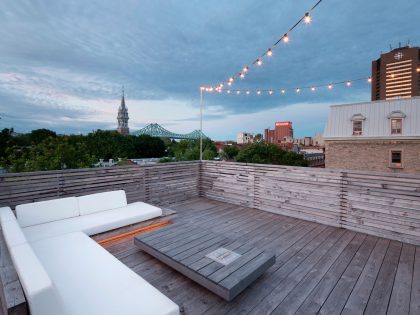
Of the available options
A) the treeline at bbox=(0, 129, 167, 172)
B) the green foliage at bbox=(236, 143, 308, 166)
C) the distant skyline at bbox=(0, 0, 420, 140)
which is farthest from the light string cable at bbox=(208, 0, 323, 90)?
the green foliage at bbox=(236, 143, 308, 166)

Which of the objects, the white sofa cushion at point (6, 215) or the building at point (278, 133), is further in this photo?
the building at point (278, 133)

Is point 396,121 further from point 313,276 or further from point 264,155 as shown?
point 313,276

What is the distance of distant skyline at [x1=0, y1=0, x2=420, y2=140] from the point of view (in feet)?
18.7

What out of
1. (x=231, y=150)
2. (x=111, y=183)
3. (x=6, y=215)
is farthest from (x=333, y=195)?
(x=231, y=150)

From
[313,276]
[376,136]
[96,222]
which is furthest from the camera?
[376,136]

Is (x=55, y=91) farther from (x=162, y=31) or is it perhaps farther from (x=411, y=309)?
(x=411, y=309)

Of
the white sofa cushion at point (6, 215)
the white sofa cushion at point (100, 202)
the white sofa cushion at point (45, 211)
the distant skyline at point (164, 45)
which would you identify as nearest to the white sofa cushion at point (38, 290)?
the white sofa cushion at point (6, 215)

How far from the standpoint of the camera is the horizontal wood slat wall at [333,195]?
3420mm

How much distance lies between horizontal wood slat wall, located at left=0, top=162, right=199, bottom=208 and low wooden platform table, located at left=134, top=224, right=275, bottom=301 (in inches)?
81.2

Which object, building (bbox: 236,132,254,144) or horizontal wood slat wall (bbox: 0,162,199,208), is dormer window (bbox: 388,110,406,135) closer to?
building (bbox: 236,132,254,144)

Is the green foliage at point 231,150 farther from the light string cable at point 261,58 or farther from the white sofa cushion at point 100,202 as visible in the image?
the white sofa cushion at point 100,202

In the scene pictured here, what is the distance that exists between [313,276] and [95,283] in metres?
2.19

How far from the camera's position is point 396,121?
1345 centimetres

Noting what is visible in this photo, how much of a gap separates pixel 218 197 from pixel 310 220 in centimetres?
224
